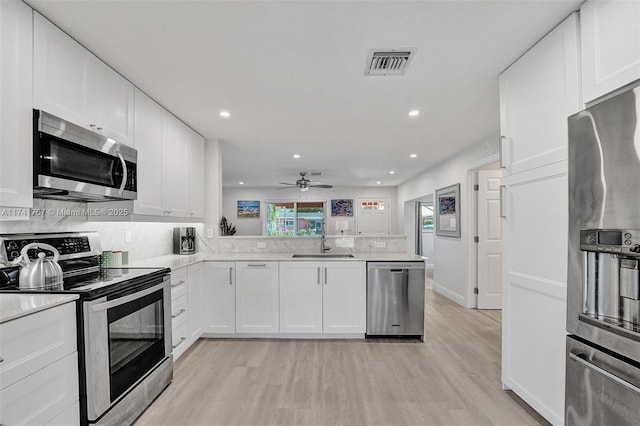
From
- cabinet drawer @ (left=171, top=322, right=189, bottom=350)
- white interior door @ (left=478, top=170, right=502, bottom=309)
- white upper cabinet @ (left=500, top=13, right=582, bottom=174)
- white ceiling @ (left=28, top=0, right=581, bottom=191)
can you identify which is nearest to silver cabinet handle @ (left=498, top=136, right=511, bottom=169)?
white upper cabinet @ (left=500, top=13, right=582, bottom=174)

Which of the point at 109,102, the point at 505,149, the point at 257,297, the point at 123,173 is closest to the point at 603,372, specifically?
the point at 505,149

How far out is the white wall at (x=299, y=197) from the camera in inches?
363

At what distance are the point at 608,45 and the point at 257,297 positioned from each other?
10.9 feet

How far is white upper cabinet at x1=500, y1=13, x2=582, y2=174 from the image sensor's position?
1.64 m

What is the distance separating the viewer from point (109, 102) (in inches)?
85.1

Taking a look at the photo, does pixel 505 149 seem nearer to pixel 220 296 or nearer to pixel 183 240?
pixel 220 296

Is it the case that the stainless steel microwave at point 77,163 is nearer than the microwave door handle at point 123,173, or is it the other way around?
the stainless steel microwave at point 77,163

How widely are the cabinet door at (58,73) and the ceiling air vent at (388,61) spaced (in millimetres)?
1866

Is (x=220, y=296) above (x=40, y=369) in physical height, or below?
below

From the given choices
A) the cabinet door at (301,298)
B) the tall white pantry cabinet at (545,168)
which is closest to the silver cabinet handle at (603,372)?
the tall white pantry cabinet at (545,168)

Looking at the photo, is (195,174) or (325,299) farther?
(195,174)

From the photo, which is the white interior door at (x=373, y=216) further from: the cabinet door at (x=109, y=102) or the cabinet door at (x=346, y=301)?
the cabinet door at (x=109, y=102)

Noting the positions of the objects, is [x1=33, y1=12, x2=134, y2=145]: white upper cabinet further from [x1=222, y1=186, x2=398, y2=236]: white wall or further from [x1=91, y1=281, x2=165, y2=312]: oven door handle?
[x1=222, y1=186, x2=398, y2=236]: white wall

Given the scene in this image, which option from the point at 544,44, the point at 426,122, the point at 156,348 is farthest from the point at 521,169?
the point at 156,348
